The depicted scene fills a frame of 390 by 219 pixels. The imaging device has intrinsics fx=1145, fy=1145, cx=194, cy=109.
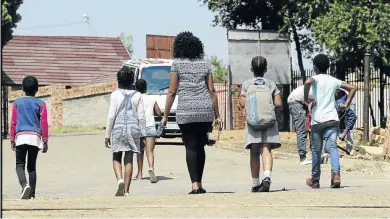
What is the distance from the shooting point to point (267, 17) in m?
42.6

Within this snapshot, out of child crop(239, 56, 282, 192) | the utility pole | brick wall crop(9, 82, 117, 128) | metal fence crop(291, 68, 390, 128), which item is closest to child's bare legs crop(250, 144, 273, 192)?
child crop(239, 56, 282, 192)

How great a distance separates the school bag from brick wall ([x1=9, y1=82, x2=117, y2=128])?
119 feet

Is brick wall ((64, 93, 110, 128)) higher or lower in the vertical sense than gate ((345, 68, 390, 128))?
lower

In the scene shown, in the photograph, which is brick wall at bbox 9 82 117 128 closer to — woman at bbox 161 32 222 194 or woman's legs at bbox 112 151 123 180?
woman's legs at bbox 112 151 123 180

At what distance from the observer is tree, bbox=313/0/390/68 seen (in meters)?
35.0

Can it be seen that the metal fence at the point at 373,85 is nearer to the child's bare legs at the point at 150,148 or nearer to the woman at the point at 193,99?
the child's bare legs at the point at 150,148

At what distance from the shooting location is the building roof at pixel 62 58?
66438 mm

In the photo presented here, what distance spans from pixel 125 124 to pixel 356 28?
21920mm

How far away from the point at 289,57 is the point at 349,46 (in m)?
3.39

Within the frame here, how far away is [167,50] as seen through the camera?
58.0 m

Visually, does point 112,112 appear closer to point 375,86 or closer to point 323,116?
point 323,116

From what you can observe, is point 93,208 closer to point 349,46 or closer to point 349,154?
point 349,154

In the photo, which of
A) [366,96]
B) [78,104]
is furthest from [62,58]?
[366,96]

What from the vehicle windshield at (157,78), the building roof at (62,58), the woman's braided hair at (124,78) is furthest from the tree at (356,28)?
the building roof at (62,58)
